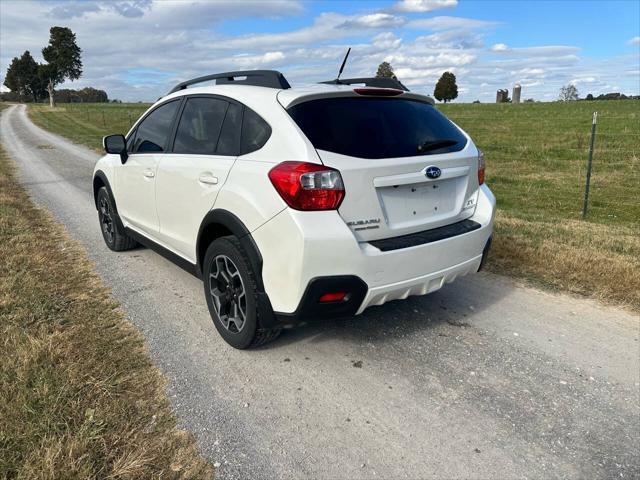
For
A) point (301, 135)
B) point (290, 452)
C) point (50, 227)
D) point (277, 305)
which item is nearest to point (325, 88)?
point (301, 135)

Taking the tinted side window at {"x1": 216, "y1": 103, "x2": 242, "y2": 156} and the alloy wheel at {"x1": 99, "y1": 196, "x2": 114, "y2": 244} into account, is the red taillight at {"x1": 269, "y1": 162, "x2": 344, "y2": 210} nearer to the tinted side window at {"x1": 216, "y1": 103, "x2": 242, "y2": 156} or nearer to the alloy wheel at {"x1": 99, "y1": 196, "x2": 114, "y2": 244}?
the tinted side window at {"x1": 216, "y1": 103, "x2": 242, "y2": 156}

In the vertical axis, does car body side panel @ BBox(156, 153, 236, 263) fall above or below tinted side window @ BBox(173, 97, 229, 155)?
below

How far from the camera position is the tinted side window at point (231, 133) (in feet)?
11.0

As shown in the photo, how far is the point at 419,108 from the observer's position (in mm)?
3541

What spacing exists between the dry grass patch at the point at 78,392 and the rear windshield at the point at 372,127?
1773 millimetres

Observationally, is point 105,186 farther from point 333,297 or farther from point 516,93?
point 516,93

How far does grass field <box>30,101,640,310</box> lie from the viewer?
4.82 m

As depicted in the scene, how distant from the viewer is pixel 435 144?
3.39 metres

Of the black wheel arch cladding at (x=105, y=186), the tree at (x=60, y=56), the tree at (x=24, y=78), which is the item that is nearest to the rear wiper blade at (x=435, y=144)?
the black wheel arch cladding at (x=105, y=186)

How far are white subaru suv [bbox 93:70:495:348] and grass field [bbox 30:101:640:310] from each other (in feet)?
5.82

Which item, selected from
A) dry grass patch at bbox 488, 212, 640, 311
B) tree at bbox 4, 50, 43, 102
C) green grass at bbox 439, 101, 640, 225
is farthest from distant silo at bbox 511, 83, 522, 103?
tree at bbox 4, 50, 43, 102

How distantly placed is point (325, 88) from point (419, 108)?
29.0 inches

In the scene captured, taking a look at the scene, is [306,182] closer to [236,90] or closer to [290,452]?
[236,90]

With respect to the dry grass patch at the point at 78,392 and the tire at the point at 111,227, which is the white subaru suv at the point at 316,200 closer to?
the dry grass patch at the point at 78,392
